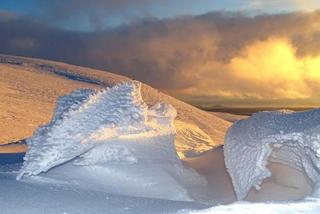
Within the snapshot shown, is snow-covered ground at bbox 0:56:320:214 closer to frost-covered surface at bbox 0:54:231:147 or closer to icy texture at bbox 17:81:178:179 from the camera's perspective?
icy texture at bbox 17:81:178:179

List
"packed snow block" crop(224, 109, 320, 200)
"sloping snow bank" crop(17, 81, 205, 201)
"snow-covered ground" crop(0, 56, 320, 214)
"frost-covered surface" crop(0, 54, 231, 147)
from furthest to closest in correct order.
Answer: "frost-covered surface" crop(0, 54, 231, 147), "sloping snow bank" crop(17, 81, 205, 201), "packed snow block" crop(224, 109, 320, 200), "snow-covered ground" crop(0, 56, 320, 214)

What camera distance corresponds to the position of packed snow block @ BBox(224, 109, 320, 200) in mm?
5195

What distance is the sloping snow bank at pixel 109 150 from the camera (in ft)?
18.4

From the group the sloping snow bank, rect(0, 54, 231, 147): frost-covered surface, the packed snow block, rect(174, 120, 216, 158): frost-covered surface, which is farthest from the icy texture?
rect(0, 54, 231, 147): frost-covered surface

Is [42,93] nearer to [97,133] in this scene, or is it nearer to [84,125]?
[84,125]

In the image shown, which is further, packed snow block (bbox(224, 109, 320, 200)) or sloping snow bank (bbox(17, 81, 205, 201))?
sloping snow bank (bbox(17, 81, 205, 201))

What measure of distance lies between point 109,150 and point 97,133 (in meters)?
0.27

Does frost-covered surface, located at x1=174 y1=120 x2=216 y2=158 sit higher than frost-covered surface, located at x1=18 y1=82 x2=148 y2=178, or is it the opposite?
frost-covered surface, located at x1=174 y1=120 x2=216 y2=158

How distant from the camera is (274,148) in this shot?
18.1 ft

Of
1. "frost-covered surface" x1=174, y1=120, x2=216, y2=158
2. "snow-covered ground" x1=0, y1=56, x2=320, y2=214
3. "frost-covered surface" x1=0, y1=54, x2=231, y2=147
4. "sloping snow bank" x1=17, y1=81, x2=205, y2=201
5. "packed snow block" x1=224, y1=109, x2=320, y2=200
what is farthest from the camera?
"frost-covered surface" x1=0, y1=54, x2=231, y2=147

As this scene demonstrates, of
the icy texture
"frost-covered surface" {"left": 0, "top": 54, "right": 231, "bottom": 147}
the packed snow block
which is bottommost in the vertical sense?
the packed snow block

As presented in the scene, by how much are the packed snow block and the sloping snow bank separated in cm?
69

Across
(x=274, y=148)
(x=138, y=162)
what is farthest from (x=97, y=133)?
(x=274, y=148)

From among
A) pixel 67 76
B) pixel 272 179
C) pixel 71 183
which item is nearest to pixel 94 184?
pixel 71 183
